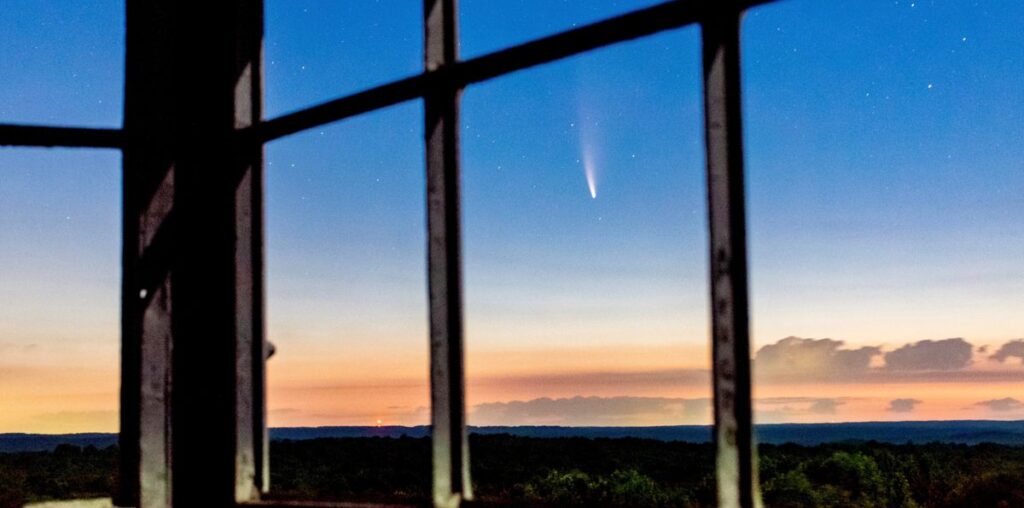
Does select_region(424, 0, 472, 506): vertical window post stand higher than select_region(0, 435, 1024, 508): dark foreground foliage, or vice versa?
select_region(424, 0, 472, 506): vertical window post

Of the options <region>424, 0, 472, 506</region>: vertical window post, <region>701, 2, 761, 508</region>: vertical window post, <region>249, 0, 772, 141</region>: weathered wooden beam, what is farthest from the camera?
<region>424, 0, 472, 506</region>: vertical window post

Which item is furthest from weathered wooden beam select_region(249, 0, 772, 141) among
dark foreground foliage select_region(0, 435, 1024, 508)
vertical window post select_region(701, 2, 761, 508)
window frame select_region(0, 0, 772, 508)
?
dark foreground foliage select_region(0, 435, 1024, 508)

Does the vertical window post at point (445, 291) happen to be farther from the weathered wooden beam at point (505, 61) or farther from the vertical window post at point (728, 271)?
the vertical window post at point (728, 271)

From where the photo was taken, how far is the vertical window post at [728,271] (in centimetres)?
163

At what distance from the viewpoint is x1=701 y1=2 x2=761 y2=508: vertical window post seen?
64.2 inches

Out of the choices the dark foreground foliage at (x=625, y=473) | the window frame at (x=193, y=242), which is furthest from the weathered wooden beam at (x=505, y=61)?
the dark foreground foliage at (x=625, y=473)

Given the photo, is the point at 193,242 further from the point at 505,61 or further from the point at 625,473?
the point at 625,473

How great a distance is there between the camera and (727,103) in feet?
5.50

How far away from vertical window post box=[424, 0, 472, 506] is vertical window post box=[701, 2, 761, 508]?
605mm

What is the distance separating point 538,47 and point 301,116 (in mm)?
715

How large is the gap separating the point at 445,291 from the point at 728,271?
663 mm

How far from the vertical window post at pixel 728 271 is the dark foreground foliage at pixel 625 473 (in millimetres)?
44413

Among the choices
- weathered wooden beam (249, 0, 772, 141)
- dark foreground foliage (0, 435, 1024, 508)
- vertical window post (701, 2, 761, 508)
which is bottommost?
dark foreground foliage (0, 435, 1024, 508)

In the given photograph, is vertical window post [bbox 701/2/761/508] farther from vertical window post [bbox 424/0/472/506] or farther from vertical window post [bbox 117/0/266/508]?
vertical window post [bbox 117/0/266/508]
